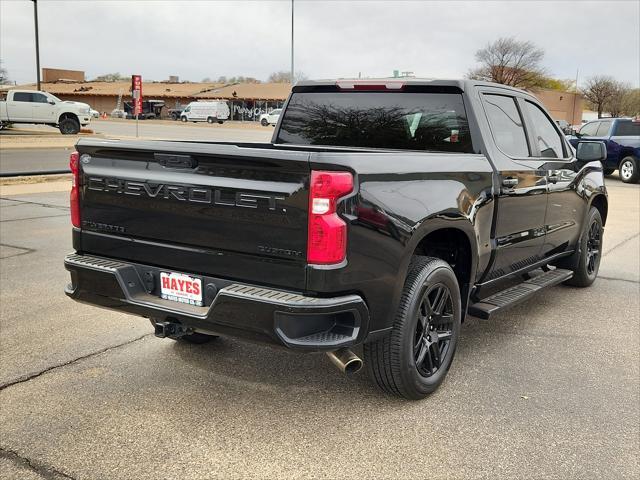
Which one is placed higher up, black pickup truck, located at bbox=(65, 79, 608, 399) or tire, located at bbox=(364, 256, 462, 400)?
black pickup truck, located at bbox=(65, 79, 608, 399)

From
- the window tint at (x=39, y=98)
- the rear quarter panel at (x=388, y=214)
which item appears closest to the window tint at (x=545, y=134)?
the rear quarter panel at (x=388, y=214)

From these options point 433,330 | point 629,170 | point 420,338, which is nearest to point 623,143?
point 629,170

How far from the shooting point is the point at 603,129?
19.3 metres

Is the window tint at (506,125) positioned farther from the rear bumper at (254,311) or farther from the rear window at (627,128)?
the rear window at (627,128)

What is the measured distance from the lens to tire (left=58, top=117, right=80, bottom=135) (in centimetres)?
2984

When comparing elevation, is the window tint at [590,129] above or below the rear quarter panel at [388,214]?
above

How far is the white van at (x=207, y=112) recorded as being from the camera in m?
61.5

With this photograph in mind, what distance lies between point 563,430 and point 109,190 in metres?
2.87

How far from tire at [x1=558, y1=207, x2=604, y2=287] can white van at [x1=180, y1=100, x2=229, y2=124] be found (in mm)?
57274

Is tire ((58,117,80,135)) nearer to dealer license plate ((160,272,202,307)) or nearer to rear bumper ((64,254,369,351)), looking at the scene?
rear bumper ((64,254,369,351))

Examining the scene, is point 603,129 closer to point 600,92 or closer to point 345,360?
point 345,360

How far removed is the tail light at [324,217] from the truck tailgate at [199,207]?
40 mm

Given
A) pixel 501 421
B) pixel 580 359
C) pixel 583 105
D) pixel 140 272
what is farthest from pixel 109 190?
pixel 583 105

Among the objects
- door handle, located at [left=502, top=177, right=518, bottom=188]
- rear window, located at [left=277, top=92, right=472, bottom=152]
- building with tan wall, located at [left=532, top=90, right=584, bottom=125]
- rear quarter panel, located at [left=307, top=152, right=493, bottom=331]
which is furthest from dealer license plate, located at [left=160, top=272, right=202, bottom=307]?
building with tan wall, located at [left=532, top=90, right=584, bottom=125]
